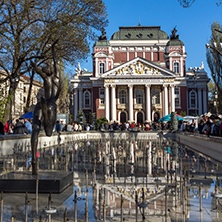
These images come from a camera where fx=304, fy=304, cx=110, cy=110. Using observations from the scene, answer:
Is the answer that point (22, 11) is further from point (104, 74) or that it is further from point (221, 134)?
point (104, 74)

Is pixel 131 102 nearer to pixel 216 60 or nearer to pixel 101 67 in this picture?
pixel 101 67

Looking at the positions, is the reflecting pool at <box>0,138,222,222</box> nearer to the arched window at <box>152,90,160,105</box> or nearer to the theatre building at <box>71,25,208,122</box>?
the theatre building at <box>71,25,208,122</box>

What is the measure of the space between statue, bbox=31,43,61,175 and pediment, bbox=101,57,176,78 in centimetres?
4656

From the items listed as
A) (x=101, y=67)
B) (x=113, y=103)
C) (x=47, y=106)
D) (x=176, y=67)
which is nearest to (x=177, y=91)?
(x=176, y=67)

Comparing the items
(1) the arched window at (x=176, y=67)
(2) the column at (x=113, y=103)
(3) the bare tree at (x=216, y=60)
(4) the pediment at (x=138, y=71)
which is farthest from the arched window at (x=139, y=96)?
(3) the bare tree at (x=216, y=60)

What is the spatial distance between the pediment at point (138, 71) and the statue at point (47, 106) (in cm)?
4656

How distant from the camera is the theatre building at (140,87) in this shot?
5272 centimetres

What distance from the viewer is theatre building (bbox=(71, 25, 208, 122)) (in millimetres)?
52719

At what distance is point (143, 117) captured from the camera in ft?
179

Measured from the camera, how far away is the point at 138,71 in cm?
5284

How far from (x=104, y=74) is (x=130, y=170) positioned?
45.1m

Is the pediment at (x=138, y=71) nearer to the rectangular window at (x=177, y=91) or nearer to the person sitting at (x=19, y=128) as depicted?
the rectangular window at (x=177, y=91)

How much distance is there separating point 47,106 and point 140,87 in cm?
4922

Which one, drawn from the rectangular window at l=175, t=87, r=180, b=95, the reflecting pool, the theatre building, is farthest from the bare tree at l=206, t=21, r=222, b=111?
the reflecting pool
